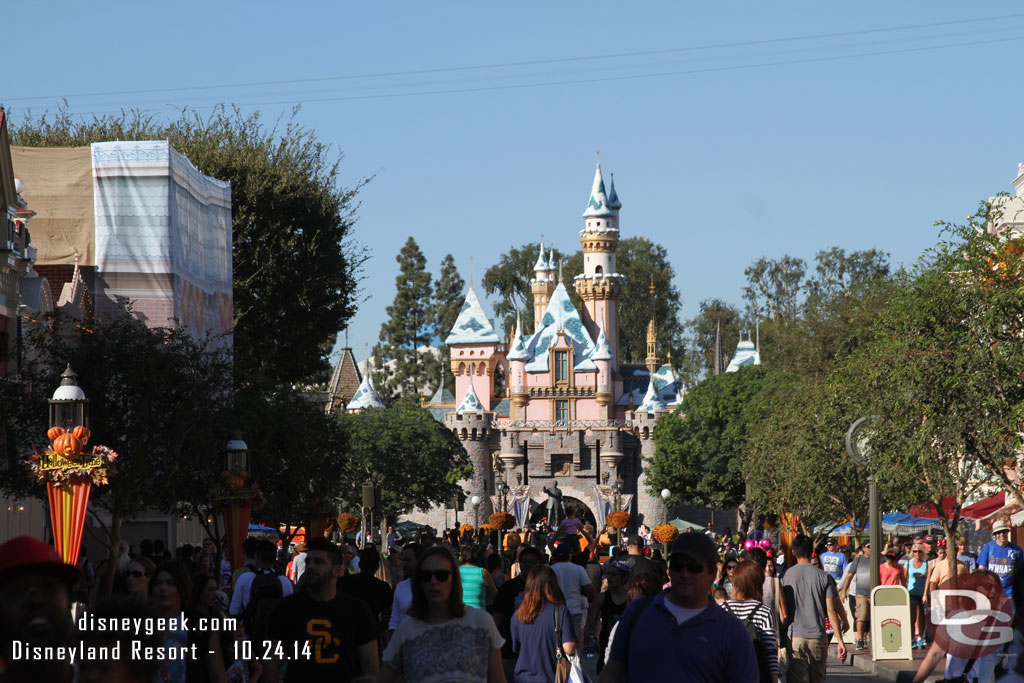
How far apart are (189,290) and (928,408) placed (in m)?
18.8

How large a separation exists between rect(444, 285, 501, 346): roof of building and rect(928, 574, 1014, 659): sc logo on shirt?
3437 inches

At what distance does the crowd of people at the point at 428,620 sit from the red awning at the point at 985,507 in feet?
99.0

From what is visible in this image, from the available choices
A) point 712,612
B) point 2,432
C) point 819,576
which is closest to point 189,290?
point 2,432

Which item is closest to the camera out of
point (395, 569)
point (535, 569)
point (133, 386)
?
point (535, 569)

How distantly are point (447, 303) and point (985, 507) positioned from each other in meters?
65.8

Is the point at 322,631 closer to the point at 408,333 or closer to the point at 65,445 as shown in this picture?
the point at 65,445

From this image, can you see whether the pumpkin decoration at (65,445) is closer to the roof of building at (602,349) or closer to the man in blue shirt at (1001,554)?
the man in blue shirt at (1001,554)

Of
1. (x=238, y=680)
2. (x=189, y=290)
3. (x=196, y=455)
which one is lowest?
(x=238, y=680)

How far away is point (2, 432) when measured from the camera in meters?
23.9

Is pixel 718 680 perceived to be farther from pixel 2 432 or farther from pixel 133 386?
pixel 2 432

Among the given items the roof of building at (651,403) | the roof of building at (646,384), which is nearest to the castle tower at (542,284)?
the roof of building at (646,384)

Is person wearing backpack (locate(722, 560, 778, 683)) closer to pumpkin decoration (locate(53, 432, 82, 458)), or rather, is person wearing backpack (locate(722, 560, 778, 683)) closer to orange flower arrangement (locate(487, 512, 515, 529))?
pumpkin decoration (locate(53, 432, 82, 458))

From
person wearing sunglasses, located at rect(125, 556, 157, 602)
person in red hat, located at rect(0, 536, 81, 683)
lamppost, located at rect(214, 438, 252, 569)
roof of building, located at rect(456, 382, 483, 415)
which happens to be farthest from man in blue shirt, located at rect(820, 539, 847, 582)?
roof of building, located at rect(456, 382, 483, 415)

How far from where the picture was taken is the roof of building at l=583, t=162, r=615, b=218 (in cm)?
9819
